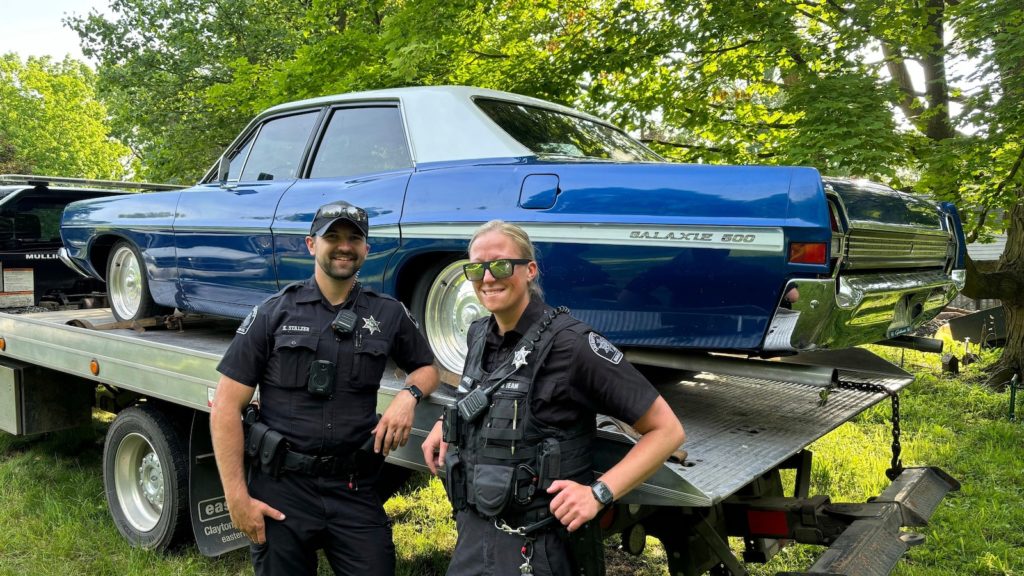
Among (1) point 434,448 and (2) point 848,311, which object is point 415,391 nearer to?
(1) point 434,448

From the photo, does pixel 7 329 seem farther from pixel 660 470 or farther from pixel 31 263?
pixel 660 470

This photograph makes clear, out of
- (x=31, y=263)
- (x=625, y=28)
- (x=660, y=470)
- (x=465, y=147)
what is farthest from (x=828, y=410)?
(x=31, y=263)

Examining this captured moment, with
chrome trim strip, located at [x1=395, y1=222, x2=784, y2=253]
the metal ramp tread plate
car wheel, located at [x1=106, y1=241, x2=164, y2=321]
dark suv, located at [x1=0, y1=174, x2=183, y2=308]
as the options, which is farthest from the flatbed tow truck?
dark suv, located at [x1=0, y1=174, x2=183, y2=308]

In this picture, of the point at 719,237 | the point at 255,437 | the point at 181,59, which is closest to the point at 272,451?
the point at 255,437

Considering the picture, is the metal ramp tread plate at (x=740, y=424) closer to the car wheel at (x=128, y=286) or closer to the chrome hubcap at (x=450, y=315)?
the chrome hubcap at (x=450, y=315)

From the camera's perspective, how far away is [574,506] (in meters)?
1.82

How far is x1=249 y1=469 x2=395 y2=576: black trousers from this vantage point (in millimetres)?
2502

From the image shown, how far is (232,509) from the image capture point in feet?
7.96

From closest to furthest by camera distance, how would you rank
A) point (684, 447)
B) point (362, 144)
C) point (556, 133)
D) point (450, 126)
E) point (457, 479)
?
1. point (457, 479)
2. point (684, 447)
3. point (450, 126)
4. point (556, 133)
5. point (362, 144)

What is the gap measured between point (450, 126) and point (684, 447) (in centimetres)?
174

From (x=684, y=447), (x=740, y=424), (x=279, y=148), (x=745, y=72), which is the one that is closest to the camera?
(x=684, y=447)

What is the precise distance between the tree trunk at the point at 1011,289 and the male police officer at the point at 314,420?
751cm

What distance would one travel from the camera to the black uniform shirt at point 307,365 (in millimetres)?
2475

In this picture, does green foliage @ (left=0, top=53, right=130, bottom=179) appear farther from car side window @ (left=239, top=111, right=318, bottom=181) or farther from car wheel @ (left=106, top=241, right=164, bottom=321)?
car side window @ (left=239, top=111, right=318, bottom=181)
